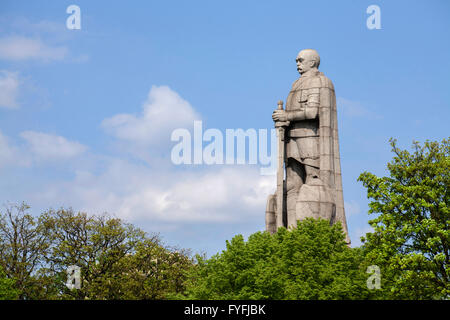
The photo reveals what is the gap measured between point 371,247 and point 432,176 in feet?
16.2

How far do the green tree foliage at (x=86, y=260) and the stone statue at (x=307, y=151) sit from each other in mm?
24785

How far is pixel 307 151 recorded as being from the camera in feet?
119

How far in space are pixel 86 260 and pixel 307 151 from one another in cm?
3004

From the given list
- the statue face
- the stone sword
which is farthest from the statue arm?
the statue face

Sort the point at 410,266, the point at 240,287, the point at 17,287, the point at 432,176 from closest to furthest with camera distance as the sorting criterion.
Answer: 1. the point at 240,287
2. the point at 410,266
3. the point at 432,176
4. the point at 17,287

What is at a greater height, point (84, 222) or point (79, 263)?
point (84, 222)

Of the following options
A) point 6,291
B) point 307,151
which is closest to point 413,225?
point 307,151

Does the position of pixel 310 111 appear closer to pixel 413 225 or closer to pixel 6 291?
pixel 413 225

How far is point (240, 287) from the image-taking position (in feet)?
103

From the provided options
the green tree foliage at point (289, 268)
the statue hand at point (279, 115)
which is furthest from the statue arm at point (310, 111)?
the green tree foliage at point (289, 268)

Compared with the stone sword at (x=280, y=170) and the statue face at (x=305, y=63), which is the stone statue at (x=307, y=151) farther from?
the statue face at (x=305, y=63)

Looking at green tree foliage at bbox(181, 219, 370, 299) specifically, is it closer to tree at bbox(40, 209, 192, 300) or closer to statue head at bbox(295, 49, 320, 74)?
statue head at bbox(295, 49, 320, 74)
